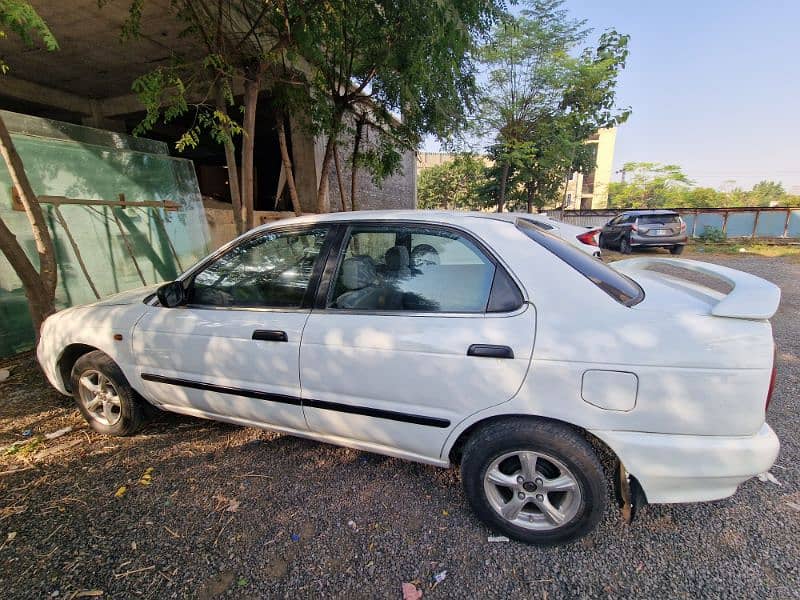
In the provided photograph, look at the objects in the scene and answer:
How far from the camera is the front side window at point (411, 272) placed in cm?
193

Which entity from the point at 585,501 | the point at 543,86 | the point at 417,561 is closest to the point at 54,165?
the point at 417,561

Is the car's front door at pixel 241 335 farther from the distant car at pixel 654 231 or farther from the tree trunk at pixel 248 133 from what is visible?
the distant car at pixel 654 231

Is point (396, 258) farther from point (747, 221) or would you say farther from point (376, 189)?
point (747, 221)

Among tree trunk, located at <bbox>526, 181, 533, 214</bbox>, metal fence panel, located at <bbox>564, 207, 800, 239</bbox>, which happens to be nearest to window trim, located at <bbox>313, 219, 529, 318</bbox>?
metal fence panel, located at <bbox>564, 207, 800, 239</bbox>

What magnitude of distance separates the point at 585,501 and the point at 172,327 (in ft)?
8.33

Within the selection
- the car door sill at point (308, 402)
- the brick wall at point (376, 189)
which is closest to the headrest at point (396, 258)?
the car door sill at point (308, 402)

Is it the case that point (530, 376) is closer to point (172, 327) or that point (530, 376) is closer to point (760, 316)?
point (760, 316)

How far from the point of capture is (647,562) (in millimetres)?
1771

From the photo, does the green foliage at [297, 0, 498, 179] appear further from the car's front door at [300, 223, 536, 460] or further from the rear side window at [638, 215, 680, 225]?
the rear side window at [638, 215, 680, 225]

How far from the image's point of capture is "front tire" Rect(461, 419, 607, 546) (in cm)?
171

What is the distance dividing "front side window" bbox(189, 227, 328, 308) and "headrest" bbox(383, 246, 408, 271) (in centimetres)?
41

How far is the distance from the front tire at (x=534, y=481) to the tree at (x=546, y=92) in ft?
40.2

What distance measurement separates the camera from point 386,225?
2.17 meters

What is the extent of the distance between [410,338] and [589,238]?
473 centimetres
